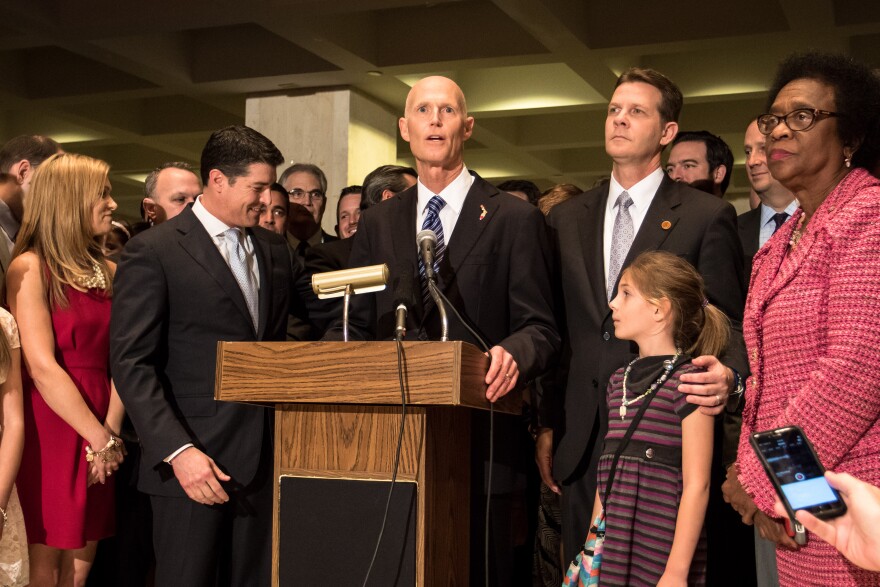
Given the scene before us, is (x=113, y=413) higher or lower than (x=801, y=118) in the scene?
lower

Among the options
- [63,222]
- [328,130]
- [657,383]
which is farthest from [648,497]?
[328,130]

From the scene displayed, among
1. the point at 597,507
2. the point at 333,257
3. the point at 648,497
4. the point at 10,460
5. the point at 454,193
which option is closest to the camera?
the point at 648,497

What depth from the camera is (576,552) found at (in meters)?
2.96

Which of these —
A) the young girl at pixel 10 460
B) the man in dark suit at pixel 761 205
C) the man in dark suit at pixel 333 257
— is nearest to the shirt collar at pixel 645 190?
the man in dark suit at pixel 333 257

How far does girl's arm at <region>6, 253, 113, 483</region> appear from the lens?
339 centimetres

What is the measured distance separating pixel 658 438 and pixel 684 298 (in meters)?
0.39

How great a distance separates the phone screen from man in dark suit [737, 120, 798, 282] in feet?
8.82

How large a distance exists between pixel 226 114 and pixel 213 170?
799 cm

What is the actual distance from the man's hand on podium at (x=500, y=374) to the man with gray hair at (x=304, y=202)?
303 centimetres

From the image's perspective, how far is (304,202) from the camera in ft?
18.6

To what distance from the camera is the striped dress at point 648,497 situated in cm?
264

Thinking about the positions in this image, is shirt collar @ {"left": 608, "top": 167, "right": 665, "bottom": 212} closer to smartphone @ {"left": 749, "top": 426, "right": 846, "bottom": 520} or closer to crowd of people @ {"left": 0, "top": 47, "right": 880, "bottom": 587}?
crowd of people @ {"left": 0, "top": 47, "right": 880, "bottom": 587}

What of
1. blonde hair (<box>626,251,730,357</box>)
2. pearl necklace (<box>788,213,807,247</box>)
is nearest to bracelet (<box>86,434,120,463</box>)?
blonde hair (<box>626,251,730,357</box>)

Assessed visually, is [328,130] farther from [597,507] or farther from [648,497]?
[648,497]
